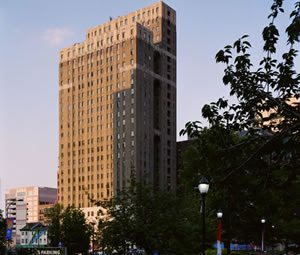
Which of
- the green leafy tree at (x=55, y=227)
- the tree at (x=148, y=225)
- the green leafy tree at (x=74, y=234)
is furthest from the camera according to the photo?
the green leafy tree at (x=55, y=227)

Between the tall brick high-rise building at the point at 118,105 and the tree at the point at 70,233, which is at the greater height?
the tall brick high-rise building at the point at 118,105

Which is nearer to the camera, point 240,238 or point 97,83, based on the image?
point 240,238

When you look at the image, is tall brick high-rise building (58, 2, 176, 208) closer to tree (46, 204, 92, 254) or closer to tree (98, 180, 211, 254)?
tree (46, 204, 92, 254)

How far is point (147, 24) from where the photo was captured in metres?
191

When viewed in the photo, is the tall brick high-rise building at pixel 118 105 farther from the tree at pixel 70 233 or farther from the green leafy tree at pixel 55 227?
the tree at pixel 70 233

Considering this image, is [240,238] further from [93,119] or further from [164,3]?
[164,3]

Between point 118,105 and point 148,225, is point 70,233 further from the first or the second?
point 118,105

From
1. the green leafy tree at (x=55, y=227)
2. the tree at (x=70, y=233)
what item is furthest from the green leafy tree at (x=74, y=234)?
the green leafy tree at (x=55, y=227)

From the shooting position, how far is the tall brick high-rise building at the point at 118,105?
173 metres

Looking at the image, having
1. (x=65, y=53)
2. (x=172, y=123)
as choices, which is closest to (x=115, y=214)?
(x=172, y=123)

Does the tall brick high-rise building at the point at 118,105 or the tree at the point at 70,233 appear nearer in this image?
the tree at the point at 70,233

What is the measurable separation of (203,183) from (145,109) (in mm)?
150926

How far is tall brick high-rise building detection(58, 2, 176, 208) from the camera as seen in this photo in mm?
173000

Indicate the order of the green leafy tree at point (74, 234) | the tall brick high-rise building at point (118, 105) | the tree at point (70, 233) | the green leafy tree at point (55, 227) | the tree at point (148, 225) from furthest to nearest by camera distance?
the tall brick high-rise building at point (118, 105)
the green leafy tree at point (55, 227)
the tree at point (70, 233)
the green leafy tree at point (74, 234)
the tree at point (148, 225)
